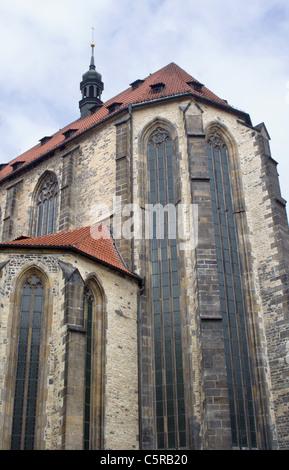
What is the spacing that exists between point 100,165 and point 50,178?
12.4 feet

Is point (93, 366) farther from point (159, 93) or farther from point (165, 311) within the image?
point (159, 93)

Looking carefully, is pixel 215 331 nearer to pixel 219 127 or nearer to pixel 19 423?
pixel 19 423

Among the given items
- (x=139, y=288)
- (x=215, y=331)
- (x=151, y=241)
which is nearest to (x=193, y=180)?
(x=151, y=241)

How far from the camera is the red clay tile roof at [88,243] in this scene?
17528 millimetres

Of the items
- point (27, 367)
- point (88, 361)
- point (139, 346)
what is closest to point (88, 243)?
point (139, 346)

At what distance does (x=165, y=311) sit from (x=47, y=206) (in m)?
9.21

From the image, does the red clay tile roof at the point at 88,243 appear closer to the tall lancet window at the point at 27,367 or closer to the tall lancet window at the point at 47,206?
the tall lancet window at the point at 27,367

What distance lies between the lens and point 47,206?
86.4 feet

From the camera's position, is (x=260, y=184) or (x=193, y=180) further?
(x=260, y=184)

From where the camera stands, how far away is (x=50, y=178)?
26.8m

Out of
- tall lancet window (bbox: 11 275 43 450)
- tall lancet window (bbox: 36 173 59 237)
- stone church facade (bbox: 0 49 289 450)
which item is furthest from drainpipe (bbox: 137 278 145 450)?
tall lancet window (bbox: 36 173 59 237)

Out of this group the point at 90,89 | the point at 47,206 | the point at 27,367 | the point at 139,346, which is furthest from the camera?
the point at 90,89
